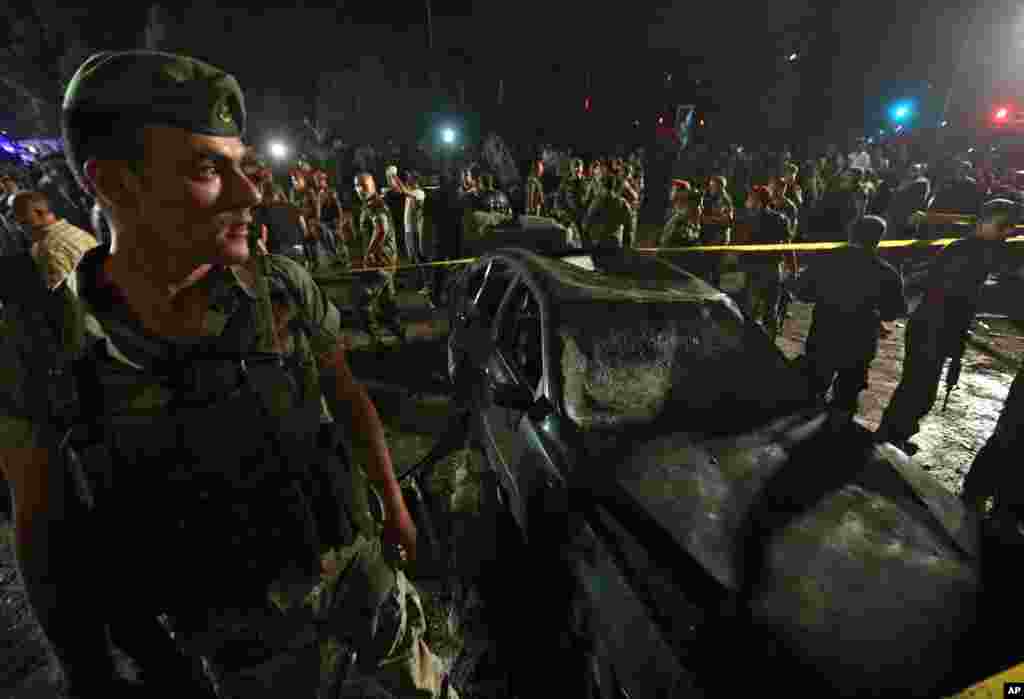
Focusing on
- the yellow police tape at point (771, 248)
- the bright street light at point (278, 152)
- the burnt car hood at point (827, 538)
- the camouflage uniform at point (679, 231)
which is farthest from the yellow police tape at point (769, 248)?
the bright street light at point (278, 152)

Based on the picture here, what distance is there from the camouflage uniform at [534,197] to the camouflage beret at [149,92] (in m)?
10.1

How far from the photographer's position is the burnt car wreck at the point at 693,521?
4.84 feet

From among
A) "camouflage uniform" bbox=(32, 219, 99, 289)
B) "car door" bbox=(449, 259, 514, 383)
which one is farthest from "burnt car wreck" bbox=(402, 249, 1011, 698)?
"camouflage uniform" bbox=(32, 219, 99, 289)

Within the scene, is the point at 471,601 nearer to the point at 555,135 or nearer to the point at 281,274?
the point at 281,274

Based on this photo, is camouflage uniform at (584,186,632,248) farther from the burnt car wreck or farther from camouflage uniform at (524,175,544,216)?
the burnt car wreck

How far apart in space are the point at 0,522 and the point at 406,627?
3621mm

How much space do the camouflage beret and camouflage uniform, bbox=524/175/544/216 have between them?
10.1m

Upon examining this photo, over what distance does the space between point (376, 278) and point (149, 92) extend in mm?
5275

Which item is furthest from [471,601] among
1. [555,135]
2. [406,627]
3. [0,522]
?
[555,135]

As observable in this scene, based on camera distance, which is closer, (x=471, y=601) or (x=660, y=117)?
(x=471, y=601)

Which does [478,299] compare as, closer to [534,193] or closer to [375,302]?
[375,302]

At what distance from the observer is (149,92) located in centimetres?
100

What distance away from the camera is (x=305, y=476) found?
4.05 ft

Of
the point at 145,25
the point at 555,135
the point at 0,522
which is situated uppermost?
the point at 145,25
